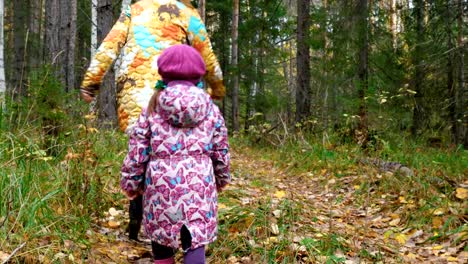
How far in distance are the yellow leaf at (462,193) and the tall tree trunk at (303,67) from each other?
6260 mm

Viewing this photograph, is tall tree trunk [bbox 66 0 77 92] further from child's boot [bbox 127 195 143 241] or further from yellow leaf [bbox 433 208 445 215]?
yellow leaf [bbox 433 208 445 215]

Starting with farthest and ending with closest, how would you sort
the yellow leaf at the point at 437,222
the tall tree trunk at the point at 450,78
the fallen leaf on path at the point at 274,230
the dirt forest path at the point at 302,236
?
the tall tree trunk at the point at 450,78 < the yellow leaf at the point at 437,222 < the fallen leaf on path at the point at 274,230 < the dirt forest path at the point at 302,236

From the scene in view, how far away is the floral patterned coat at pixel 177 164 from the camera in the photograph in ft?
8.27

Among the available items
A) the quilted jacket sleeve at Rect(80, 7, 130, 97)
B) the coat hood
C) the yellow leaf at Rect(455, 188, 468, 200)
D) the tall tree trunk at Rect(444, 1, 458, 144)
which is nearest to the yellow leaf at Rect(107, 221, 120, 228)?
the quilted jacket sleeve at Rect(80, 7, 130, 97)

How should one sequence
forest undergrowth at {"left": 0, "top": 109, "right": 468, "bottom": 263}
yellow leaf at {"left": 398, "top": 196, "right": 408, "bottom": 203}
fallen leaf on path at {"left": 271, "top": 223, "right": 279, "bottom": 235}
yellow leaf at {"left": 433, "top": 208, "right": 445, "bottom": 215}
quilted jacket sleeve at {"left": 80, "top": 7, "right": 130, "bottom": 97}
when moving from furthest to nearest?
yellow leaf at {"left": 398, "top": 196, "right": 408, "bottom": 203} → yellow leaf at {"left": 433, "top": 208, "right": 445, "bottom": 215} → fallen leaf on path at {"left": 271, "top": 223, "right": 279, "bottom": 235} → quilted jacket sleeve at {"left": 80, "top": 7, "right": 130, "bottom": 97} → forest undergrowth at {"left": 0, "top": 109, "right": 468, "bottom": 263}

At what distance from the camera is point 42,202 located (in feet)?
9.98

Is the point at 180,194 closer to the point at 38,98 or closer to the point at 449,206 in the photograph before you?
the point at 38,98

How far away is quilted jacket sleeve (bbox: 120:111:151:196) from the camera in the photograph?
2.60m

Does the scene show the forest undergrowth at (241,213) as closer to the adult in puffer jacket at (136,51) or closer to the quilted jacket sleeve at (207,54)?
the adult in puffer jacket at (136,51)

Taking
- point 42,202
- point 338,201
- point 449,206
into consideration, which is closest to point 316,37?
point 338,201

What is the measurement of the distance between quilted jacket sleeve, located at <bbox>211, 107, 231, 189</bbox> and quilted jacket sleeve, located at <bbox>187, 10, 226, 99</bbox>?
743 mm

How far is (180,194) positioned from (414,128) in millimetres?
8376

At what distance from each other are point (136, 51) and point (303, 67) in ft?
27.2

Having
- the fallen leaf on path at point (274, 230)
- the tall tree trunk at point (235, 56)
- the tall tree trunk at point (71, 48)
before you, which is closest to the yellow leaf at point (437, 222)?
the fallen leaf on path at point (274, 230)
